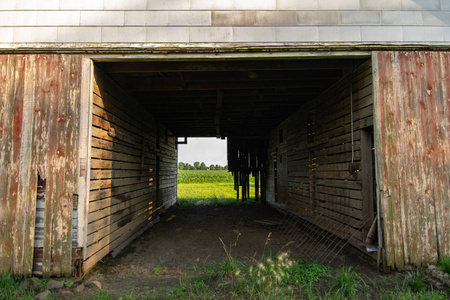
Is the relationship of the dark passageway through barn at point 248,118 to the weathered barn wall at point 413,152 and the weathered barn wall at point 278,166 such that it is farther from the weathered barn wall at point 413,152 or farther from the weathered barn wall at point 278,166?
the weathered barn wall at point 413,152

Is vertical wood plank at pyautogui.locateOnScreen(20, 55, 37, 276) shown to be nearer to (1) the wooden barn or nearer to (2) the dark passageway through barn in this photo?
(1) the wooden barn

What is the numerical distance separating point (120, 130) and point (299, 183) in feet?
18.2

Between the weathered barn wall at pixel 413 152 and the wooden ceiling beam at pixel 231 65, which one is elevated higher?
the wooden ceiling beam at pixel 231 65

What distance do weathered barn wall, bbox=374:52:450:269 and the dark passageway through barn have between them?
14.4 inches

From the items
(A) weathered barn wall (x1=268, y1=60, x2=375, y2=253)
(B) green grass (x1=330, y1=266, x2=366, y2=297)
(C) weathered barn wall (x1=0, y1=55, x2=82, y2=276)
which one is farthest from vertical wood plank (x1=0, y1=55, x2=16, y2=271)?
(A) weathered barn wall (x1=268, y1=60, x2=375, y2=253)

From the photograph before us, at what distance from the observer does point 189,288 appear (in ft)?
12.4

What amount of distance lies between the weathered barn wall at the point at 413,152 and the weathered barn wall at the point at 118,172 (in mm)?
4699

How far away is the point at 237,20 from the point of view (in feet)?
15.3

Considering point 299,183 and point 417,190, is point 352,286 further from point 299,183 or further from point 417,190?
point 299,183

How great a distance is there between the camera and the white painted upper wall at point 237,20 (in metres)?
4.52

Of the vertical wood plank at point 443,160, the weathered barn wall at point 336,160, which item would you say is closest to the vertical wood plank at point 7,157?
the weathered barn wall at point 336,160

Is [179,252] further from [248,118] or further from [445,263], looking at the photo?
[248,118]

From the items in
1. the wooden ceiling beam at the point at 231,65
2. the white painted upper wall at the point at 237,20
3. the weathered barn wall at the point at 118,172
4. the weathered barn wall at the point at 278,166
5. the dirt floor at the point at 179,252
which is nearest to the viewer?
the dirt floor at the point at 179,252

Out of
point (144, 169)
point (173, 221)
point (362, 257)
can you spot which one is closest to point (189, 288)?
point (362, 257)
